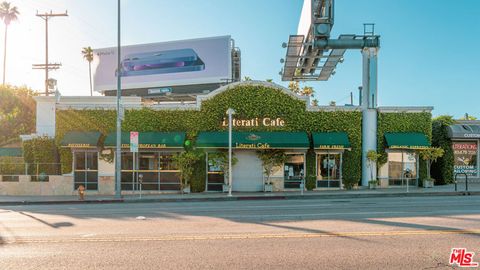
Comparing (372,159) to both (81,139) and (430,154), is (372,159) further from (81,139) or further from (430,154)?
(81,139)

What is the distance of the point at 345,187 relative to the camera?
23.0m

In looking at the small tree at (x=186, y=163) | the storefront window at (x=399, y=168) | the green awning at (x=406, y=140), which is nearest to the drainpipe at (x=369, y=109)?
the green awning at (x=406, y=140)

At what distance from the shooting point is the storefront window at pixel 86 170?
23.1 meters

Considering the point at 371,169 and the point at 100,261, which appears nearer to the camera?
the point at 100,261

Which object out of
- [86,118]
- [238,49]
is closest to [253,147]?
[86,118]

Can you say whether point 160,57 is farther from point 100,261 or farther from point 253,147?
point 100,261

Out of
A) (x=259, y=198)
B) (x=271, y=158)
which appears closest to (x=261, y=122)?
(x=271, y=158)

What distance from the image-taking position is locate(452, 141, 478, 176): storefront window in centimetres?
2506

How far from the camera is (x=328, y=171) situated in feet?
76.1

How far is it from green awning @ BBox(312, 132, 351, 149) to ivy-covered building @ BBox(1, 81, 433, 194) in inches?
4.9

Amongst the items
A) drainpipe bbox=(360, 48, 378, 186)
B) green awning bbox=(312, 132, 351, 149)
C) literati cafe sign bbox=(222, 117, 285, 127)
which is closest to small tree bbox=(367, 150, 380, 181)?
drainpipe bbox=(360, 48, 378, 186)

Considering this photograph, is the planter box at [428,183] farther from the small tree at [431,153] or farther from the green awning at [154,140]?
the green awning at [154,140]

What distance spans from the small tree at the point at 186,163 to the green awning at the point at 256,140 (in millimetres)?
797

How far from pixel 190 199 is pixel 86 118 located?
361 inches
